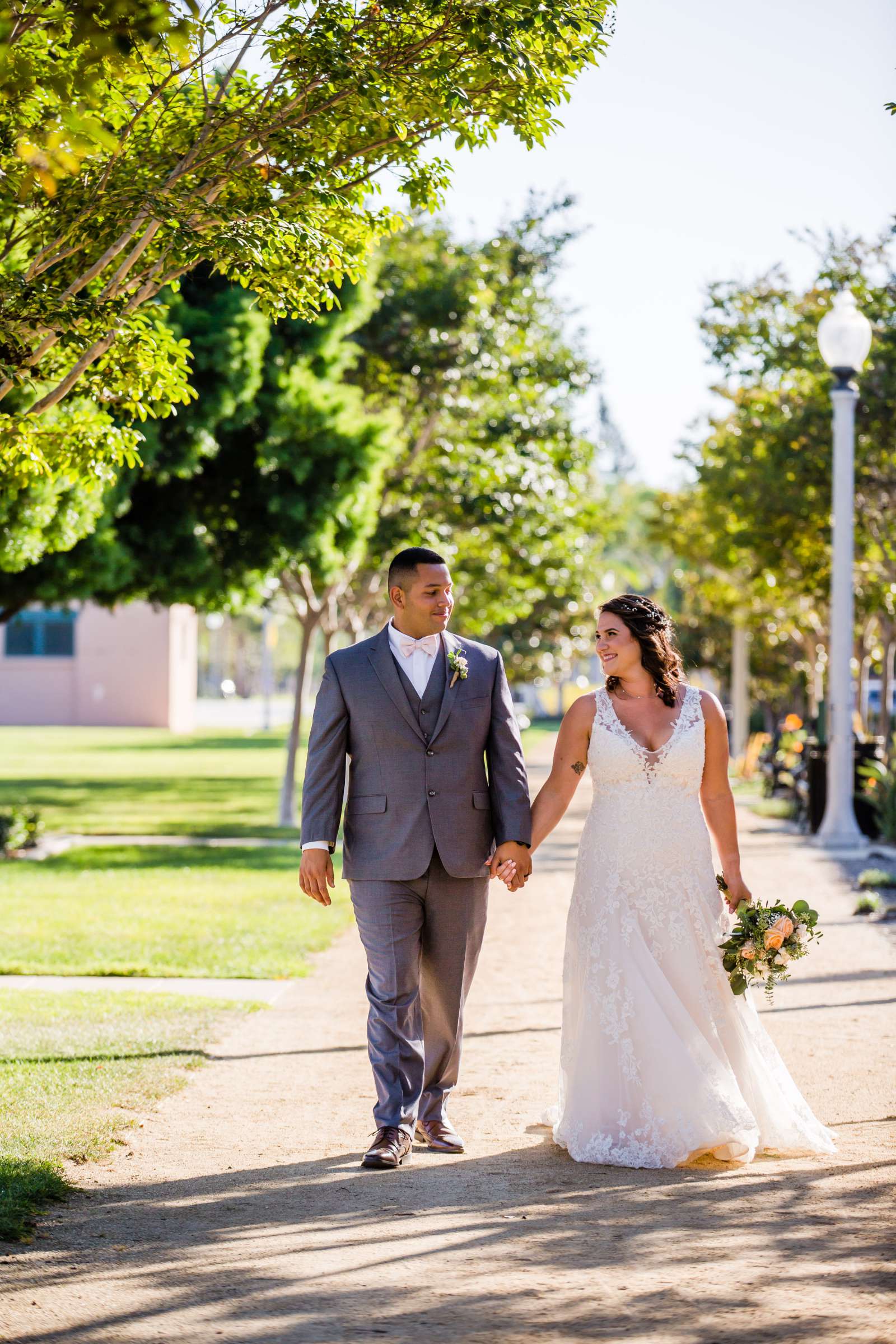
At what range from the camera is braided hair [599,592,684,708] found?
638cm

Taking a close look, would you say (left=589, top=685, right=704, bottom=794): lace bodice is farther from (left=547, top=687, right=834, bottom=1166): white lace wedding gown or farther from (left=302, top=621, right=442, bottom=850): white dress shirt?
(left=302, top=621, right=442, bottom=850): white dress shirt

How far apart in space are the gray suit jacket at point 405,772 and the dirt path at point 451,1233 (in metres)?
1.16

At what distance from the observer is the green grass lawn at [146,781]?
954 inches

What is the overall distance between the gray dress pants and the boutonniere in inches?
26.5

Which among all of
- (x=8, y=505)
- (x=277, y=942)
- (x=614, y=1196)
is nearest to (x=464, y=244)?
(x=8, y=505)

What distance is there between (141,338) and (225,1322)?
4.51 m

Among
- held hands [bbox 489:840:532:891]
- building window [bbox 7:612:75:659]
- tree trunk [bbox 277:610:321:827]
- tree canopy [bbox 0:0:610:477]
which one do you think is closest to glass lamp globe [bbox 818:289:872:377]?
tree trunk [bbox 277:610:321:827]

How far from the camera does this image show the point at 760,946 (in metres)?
6.13

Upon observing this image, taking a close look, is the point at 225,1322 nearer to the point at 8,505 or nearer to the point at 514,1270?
the point at 514,1270

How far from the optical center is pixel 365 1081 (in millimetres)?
7613

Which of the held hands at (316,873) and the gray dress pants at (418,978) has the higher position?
the held hands at (316,873)

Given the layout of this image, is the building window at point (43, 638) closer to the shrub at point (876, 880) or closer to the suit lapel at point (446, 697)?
the shrub at point (876, 880)

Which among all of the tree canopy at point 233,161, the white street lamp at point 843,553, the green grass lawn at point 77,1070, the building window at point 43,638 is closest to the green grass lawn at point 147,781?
the building window at point 43,638

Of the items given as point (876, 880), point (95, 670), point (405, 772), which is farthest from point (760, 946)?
point (95, 670)
